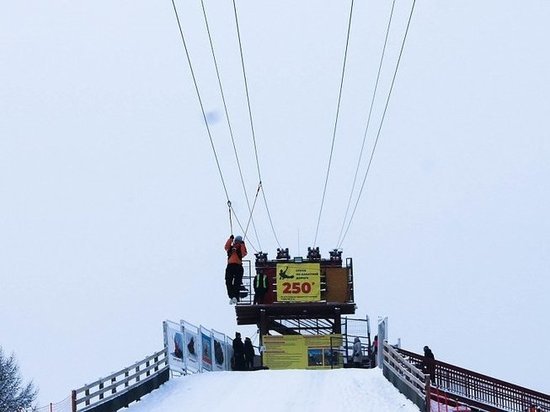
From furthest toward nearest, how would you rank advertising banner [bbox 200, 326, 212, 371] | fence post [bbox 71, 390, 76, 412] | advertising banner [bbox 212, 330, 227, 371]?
advertising banner [bbox 212, 330, 227, 371] < advertising banner [bbox 200, 326, 212, 371] < fence post [bbox 71, 390, 76, 412]

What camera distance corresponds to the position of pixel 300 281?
55500mm

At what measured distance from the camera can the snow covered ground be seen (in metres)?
25.5

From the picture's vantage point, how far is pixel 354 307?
5572 centimetres

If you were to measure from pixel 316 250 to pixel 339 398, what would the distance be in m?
31.2

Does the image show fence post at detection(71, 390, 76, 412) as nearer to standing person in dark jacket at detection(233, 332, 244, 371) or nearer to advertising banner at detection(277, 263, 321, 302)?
standing person in dark jacket at detection(233, 332, 244, 371)

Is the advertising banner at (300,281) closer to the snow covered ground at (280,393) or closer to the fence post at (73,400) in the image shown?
the snow covered ground at (280,393)

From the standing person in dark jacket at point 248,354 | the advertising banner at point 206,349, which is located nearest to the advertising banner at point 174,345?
the advertising banner at point 206,349

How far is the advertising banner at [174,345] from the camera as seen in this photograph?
33.5 meters

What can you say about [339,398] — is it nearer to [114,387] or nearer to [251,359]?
[114,387]

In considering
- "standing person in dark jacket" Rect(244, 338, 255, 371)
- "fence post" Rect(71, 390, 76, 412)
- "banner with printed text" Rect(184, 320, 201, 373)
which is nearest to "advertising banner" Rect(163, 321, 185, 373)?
"banner with printed text" Rect(184, 320, 201, 373)

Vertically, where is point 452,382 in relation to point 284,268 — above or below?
below

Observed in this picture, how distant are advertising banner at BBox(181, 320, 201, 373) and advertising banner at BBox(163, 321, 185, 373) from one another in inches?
18.3

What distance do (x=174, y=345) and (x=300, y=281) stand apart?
71.1 ft

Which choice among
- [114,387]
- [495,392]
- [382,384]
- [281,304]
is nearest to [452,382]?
[495,392]
